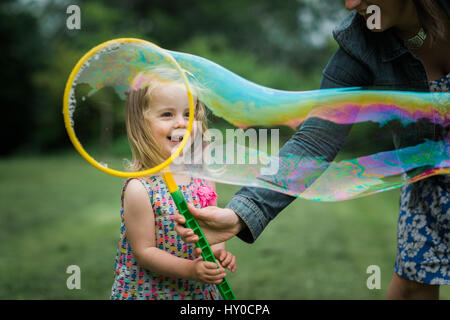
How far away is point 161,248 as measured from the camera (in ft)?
5.64

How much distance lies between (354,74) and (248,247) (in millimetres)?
2975

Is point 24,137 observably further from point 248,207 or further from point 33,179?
point 248,207

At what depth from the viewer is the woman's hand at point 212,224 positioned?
145cm

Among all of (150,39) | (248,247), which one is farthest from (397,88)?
(150,39)

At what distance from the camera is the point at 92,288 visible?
124 inches

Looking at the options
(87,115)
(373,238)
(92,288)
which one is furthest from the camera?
(373,238)

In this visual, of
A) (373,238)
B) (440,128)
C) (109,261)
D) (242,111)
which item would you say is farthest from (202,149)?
(373,238)

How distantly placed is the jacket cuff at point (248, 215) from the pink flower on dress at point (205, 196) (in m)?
0.20

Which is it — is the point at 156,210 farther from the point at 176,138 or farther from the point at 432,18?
the point at 432,18

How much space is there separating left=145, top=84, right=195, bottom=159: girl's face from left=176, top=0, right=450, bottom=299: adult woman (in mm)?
281

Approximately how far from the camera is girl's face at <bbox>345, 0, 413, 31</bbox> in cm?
155

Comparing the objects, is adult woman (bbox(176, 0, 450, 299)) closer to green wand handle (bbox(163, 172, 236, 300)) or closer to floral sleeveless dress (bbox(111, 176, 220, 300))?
green wand handle (bbox(163, 172, 236, 300))

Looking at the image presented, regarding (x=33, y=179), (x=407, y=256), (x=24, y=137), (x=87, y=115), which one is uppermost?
(x=24, y=137)
